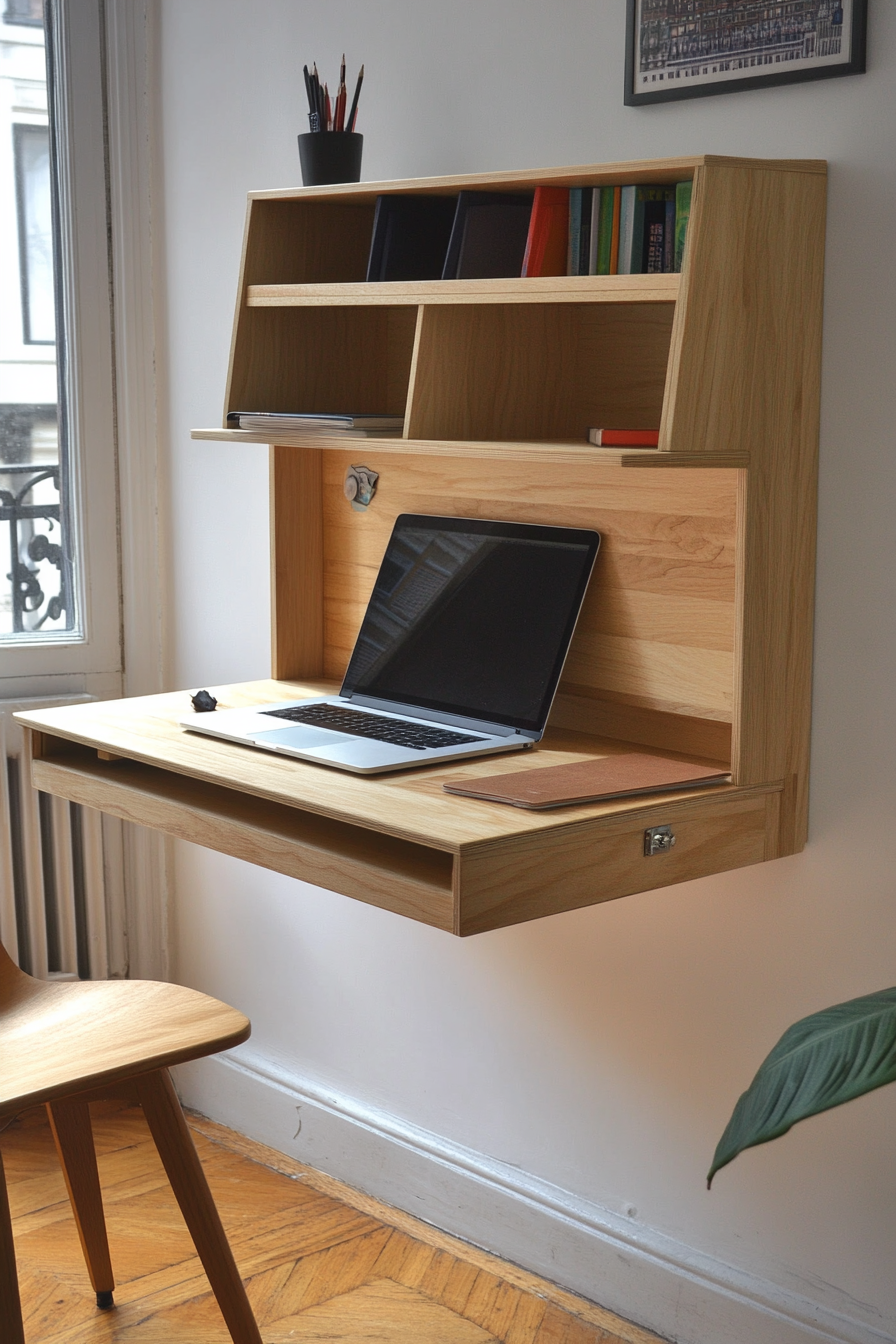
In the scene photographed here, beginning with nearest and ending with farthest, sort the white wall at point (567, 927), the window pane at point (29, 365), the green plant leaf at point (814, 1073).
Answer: the green plant leaf at point (814, 1073)
the white wall at point (567, 927)
the window pane at point (29, 365)

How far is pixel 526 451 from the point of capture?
5.90 feet

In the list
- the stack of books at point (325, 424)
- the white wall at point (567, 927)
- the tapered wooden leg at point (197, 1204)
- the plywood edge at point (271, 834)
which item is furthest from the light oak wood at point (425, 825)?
the stack of books at point (325, 424)

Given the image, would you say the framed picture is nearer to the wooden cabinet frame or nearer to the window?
the wooden cabinet frame

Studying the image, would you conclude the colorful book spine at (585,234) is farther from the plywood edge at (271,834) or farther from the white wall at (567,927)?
the plywood edge at (271,834)

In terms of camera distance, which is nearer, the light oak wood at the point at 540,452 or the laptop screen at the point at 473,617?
the light oak wood at the point at 540,452

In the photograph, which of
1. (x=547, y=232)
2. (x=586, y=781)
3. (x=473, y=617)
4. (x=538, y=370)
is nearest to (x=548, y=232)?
(x=547, y=232)

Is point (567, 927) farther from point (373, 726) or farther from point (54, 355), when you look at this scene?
point (54, 355)

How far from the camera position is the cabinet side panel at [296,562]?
8.14 ft

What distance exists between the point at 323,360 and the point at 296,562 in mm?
359

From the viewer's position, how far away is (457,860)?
5.14 ft

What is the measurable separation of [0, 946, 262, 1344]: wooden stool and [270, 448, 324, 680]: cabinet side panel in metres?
0.68

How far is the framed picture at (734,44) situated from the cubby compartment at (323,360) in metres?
0.54

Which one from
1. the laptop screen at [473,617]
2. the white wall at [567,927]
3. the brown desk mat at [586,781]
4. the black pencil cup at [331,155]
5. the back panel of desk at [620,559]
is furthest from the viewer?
the black pencil cup at [331,155]

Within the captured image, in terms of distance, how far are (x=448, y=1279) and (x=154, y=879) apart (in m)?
1.05
